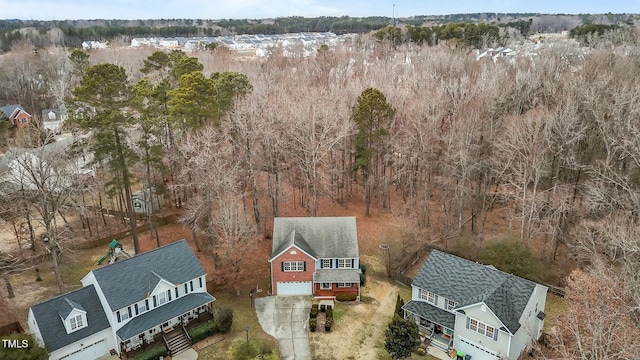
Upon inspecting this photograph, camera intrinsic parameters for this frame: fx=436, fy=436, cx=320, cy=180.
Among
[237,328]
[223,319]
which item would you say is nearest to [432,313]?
[237,328]

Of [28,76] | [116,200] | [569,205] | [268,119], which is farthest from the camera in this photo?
[28,76]

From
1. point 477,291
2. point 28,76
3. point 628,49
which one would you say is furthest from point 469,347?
point 28,76

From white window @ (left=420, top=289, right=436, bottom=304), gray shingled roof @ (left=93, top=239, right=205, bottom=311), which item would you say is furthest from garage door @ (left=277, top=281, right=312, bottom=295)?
white window @ (left=420, top=289, right=436, bottom=304)

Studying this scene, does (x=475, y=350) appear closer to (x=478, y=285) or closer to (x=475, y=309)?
(x=475, y=309)

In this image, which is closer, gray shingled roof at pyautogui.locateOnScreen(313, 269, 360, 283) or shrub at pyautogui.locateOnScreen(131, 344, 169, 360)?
shrub at pyautogui.locateOnScreen(131, 344, 169, 360)

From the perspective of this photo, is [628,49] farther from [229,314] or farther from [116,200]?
[116,200]

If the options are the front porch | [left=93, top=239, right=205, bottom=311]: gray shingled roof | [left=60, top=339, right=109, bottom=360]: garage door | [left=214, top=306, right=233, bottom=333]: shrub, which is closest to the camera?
[left=60, top=339, right=109, bottom=360]: garage door

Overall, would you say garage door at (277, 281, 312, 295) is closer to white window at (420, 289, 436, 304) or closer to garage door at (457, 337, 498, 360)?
white window at (420, 289, 436, 304)
